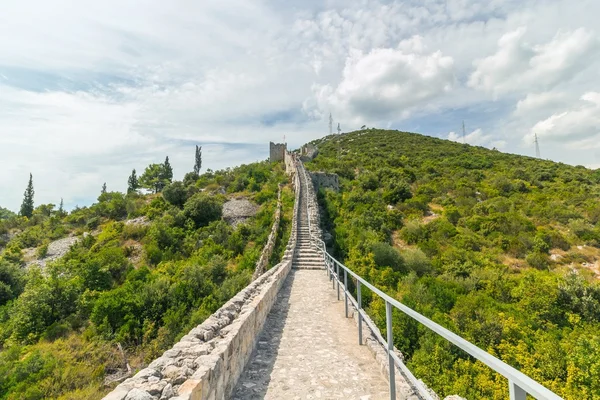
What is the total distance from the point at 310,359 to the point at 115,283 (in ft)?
65.0

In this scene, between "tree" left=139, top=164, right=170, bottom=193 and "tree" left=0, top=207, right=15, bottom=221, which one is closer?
"tree" left=139, top=164, right=170, bottom=193

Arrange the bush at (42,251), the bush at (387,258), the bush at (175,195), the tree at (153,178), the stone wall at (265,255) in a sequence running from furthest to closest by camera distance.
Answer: the tree at (153,178), the bush at (175,195), the bush at (42,251), the bush at (387,258), the stone wall at (265,255)

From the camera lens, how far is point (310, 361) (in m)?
4.96

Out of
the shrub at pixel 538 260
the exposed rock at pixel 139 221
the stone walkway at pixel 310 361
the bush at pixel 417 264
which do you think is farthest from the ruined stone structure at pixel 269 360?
the exposed rock at pixel 139 221

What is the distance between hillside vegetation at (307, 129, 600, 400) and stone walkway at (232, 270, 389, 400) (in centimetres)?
361

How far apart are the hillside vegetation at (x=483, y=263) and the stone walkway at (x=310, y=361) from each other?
142 inches

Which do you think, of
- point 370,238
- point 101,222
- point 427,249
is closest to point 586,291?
point 427,249

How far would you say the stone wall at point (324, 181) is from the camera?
36062 mm

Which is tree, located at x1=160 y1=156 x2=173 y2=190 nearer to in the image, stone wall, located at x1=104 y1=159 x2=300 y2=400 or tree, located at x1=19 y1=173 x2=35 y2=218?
tree, located at x1=19 y1=173 x2=35 y2=218

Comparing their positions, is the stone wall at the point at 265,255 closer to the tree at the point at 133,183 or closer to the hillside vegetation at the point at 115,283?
the hillside vegetation at the point at 115,283

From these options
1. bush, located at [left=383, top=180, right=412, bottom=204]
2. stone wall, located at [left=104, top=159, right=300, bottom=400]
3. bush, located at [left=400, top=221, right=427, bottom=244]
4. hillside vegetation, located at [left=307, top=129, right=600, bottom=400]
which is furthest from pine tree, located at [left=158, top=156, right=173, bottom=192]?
stone wall, located at [left=104, top=159, right=300, bottom=400]

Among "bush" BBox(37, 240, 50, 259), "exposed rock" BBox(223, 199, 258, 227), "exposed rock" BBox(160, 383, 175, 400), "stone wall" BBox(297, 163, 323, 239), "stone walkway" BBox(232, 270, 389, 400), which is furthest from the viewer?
"exposed rock" BBox(223, 199, 258, 227)

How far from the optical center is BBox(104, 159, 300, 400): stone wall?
2865mm

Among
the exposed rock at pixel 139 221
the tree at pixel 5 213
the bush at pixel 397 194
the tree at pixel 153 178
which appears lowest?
the exposed rock at pixel 139 221
